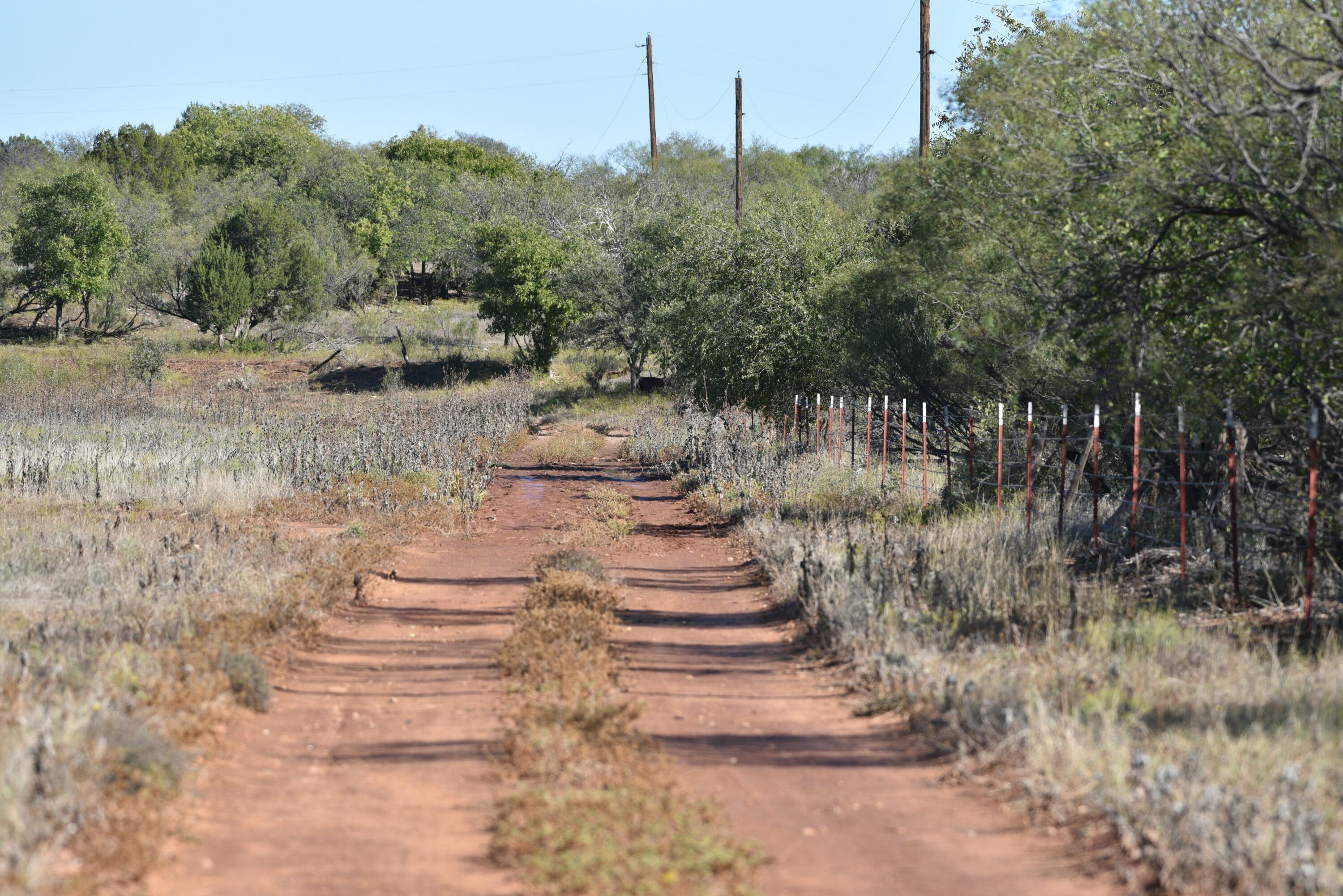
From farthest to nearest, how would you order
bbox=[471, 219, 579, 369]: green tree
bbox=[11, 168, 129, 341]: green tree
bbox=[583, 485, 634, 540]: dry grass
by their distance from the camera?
bbox=[11, 168, 129, 341]: green tree
bbox=[471, 219, 579, 369]: green tree
bbox=[583, 485, 634, 540]: dry grass

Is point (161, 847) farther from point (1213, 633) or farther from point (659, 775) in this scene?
point (1213, 633)

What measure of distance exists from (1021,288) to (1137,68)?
3.67 m

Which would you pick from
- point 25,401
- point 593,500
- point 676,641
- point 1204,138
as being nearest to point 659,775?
point 676,641

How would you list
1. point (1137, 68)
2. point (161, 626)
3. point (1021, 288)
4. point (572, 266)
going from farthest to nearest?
point (572, 266), point (1021, 288), point (1137, 68), point (161, 626)

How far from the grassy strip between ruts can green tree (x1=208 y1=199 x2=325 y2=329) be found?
44.9 metres

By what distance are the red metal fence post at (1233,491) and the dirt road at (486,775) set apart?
129 inches

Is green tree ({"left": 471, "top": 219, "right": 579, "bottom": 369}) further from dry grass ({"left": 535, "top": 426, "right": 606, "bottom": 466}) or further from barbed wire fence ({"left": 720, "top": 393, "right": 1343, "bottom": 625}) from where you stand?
barbed wire fence ({"left": 720, "top": 393, "right": 1343, "bottom": 625})

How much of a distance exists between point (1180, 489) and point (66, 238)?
45.8 meters

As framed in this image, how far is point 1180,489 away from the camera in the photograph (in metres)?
9.92

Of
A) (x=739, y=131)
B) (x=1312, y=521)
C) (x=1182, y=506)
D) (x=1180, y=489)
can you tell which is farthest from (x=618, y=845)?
(x=739, y=131)

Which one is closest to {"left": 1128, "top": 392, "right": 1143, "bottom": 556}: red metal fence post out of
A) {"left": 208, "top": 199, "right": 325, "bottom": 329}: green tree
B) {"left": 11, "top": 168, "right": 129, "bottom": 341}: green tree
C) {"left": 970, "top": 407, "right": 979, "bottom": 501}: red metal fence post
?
{"left": 970, "top": 407, "right": 979, "bottom": 501}: red metal fence post

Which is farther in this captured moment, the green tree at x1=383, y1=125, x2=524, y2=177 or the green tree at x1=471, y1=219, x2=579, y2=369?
the green tree at x1=383, y1=125, x2=524, y2=177

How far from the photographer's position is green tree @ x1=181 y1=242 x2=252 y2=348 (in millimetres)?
47125

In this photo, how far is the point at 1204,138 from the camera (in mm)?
9008
